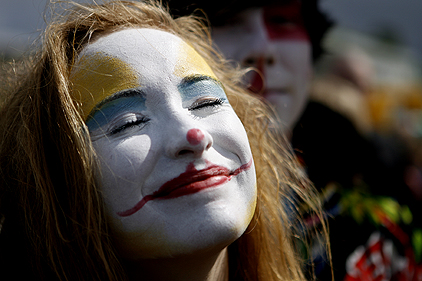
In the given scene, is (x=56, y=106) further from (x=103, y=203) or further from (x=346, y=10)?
(x=346, y=10)

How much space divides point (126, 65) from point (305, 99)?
38.5 inches

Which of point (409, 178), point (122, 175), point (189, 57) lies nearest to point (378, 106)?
point (409, 178)

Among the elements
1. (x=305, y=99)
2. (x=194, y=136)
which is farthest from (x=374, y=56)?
(x=194, y=136)

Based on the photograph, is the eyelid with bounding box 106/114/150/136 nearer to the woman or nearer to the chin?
the woman

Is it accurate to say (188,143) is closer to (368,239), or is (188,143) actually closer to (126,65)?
(126,65)

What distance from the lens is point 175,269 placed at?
855mm

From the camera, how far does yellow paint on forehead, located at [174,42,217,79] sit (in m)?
0.90

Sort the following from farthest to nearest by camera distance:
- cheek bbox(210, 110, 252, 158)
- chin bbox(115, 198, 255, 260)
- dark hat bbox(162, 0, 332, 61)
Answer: dark hat bbox(162, 0, 332, 61) → cheek bbox(210, 110, 252, 158) → chin bbox(115, 198, 255, 260)

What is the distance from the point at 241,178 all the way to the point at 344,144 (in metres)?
1.40

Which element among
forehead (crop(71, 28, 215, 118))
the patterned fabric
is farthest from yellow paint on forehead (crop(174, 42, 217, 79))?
the patterned fabric

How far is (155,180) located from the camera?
2.60ft

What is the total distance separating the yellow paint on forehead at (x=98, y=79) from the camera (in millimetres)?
853

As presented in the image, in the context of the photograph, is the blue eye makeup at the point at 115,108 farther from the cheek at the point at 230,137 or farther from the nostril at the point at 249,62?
the nostril at the point at 249,62

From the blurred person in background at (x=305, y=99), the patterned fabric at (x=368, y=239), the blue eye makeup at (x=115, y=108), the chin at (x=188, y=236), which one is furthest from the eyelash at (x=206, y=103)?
the patterned fabric at (x=368, y=239)
